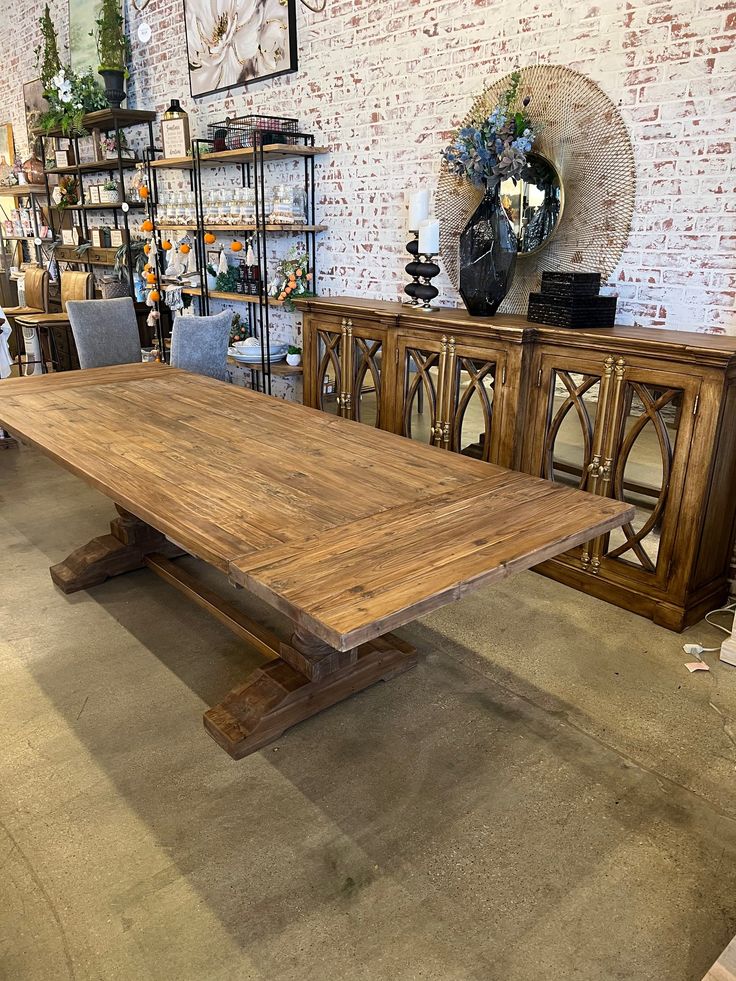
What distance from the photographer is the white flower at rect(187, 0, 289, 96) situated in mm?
4422

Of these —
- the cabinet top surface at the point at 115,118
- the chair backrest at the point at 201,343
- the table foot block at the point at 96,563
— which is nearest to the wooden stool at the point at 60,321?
the cabinet top surface at the point at 115,118

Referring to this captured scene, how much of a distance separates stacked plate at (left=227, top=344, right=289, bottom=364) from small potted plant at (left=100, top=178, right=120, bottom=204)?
248cm

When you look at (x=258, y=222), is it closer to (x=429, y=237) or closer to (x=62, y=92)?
(x=429, y=237)

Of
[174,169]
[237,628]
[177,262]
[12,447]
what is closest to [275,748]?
[237,628]

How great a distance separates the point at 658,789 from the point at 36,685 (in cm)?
179

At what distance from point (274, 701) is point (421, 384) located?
1738 millimetres

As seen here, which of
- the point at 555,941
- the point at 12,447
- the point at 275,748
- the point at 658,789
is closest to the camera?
the point at 555,941

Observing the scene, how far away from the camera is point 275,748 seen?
2.00 meters

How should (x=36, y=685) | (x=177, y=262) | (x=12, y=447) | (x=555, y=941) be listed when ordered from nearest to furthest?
(x=555, y=941) < (x=36, y=685) < (x=12, y=447) < (x=177, y=262)

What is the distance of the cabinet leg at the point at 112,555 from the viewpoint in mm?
2818

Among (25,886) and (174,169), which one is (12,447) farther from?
(25,886)

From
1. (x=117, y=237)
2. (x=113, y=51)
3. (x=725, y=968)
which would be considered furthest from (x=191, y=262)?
(x=725, y=968)

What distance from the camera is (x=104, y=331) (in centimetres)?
423

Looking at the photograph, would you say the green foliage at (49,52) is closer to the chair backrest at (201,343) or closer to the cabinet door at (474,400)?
the chair backrest at (201,343)
